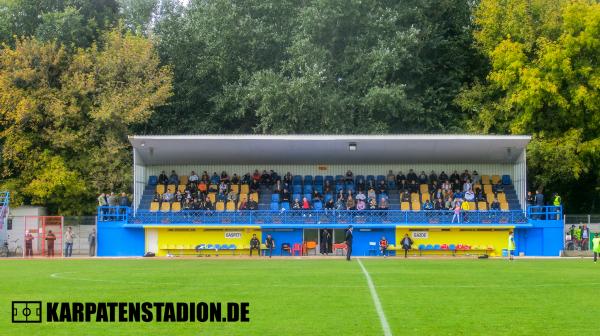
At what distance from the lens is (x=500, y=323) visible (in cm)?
1527

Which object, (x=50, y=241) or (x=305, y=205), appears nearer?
(x=50, y=241)

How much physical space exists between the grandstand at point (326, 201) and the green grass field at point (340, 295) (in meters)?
12.4

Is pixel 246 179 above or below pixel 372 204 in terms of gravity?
above

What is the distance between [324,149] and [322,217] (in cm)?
352

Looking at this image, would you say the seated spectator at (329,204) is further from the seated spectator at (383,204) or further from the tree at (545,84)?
the tree at (545,84)

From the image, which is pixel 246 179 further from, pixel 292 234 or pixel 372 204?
pixel 372 204

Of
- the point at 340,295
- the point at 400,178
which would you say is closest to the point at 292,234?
the point at 400,178

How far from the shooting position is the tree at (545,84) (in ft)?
161

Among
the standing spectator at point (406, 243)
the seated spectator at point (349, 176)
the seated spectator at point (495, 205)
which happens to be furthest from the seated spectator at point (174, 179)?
the seated spectator at point (495, 205)

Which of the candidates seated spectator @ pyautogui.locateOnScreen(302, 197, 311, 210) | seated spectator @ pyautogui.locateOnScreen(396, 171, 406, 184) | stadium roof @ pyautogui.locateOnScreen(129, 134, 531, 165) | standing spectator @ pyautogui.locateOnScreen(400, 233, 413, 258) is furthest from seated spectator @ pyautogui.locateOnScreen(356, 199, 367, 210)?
seated spectator @ pyautogui.locateOnScreen(396, 171, 406, 184)

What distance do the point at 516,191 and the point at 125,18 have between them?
98.6 feet

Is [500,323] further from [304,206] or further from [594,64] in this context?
[594,64]

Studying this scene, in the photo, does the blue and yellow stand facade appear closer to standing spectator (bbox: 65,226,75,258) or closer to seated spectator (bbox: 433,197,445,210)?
seated spectator (bbox: 433,197,445,210)

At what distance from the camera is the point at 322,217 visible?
44.6 meters
